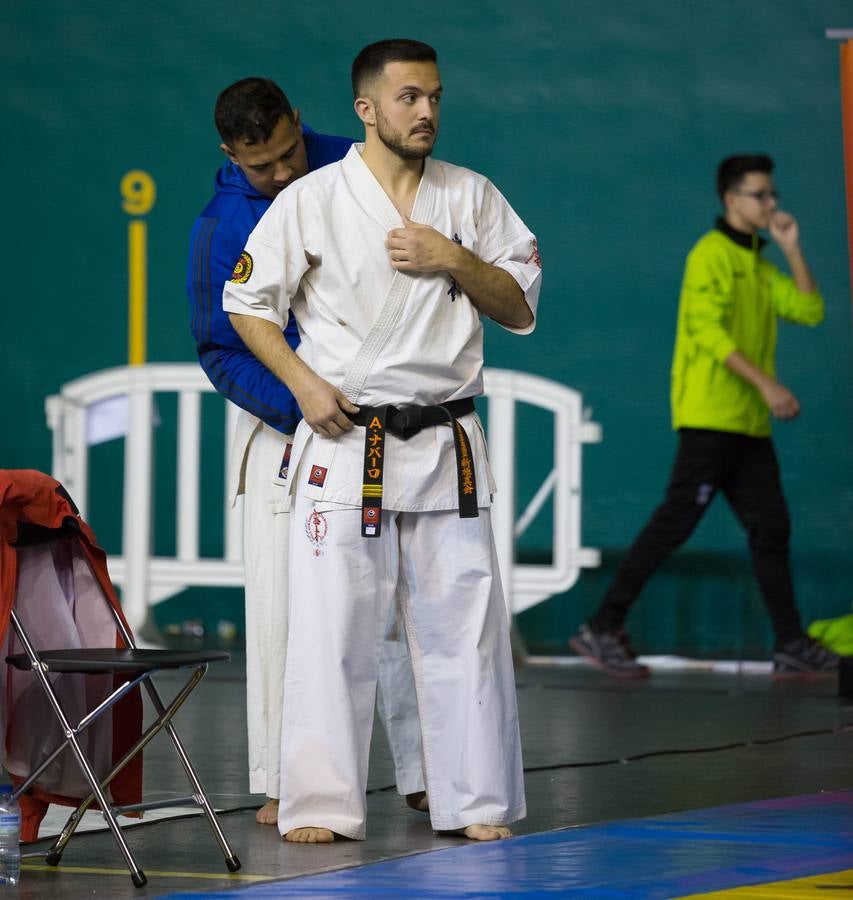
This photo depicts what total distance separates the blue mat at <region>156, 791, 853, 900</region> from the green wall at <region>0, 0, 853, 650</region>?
4.59m

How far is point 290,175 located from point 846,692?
11.2 feet

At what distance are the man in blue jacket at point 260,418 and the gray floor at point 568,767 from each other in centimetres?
19

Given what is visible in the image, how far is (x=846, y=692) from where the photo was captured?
7117mm

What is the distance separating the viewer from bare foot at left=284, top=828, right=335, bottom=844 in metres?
4.19

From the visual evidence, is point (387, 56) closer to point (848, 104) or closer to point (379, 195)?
point (379, 195)

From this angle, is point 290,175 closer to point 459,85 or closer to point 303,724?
Result: point 303,724

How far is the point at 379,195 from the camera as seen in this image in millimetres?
4266

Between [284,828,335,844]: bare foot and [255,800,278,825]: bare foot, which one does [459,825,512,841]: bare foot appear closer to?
[284,828,335,844]: bare foot

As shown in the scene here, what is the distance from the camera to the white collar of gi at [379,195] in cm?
425

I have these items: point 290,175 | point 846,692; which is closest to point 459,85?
point 846,692

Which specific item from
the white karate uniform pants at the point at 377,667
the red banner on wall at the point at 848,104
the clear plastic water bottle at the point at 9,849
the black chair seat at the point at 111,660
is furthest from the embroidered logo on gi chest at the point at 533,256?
the red banner on wall at the point at 848,104

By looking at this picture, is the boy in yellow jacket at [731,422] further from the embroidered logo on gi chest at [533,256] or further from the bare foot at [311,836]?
the bare foot at [311,836]

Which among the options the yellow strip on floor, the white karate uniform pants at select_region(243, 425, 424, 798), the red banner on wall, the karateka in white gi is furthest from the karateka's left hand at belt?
the red banner on wall

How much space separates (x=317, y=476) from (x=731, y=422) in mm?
3866
